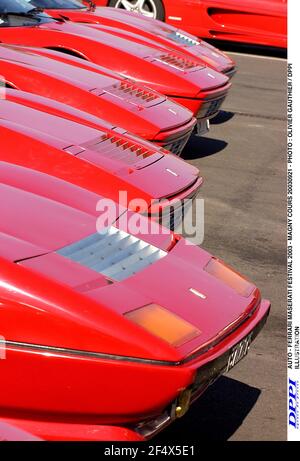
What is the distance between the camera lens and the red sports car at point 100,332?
3301mm

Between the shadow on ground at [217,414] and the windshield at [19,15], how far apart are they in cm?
431

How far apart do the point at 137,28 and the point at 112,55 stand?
1.49m

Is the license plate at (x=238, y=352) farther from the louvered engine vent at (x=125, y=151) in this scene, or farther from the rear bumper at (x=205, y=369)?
the louvered engine vent at (x=125, y=151)

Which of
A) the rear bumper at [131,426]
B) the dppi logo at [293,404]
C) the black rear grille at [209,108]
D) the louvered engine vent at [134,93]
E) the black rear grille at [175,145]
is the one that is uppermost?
the rear bumper at [131,426]

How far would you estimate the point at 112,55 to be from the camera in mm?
8148

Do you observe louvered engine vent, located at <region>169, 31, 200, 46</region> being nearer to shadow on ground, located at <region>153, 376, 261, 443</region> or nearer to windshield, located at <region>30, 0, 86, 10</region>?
windshield, located at <region>30, 0, 86, 10</region>

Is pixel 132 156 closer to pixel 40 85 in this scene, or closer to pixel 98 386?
pixel 40 85

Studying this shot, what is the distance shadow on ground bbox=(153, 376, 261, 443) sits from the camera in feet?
13.6

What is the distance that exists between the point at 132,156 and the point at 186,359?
2.45 metres

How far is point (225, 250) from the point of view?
6.34m

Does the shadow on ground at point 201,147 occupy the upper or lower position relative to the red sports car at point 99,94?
lower

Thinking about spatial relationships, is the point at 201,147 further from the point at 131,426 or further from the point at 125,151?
the point at 131,426

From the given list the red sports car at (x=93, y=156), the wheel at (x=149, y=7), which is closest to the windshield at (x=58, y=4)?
the wheel at (x=149, y=7)

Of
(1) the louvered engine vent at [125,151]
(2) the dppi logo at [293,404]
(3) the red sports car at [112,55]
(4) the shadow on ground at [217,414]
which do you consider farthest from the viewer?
(3) the red sports car at [112,55]
